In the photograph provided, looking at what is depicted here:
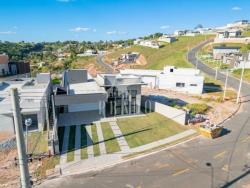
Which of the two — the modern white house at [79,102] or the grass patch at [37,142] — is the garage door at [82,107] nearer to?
the modern white house at [79,102]

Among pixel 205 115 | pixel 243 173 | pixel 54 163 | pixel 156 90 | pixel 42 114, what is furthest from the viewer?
pixel 156 90

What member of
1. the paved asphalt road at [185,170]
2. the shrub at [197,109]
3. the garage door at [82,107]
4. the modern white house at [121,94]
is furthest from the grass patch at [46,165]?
the shrub at [197,109]

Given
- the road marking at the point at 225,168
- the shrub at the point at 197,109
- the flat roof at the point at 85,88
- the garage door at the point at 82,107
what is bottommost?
the road marking at the point at 225,168

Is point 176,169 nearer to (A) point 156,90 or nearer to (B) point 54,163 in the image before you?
(B) point 54,163

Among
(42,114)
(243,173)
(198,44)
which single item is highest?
(198,44)

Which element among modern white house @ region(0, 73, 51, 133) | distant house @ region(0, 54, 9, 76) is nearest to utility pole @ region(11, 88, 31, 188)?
modern white house @ region(0, 73, 51, 133)

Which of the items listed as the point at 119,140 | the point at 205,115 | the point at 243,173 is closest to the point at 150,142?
the point at 119,140

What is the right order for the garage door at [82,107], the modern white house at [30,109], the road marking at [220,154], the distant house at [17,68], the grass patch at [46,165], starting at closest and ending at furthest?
1. the grass patch at [46,165]
2. the road marking at [220,154]
3. the modern white house at [30,109]
4. the garage door at [82,107]
5. the distant house at [17,68]
